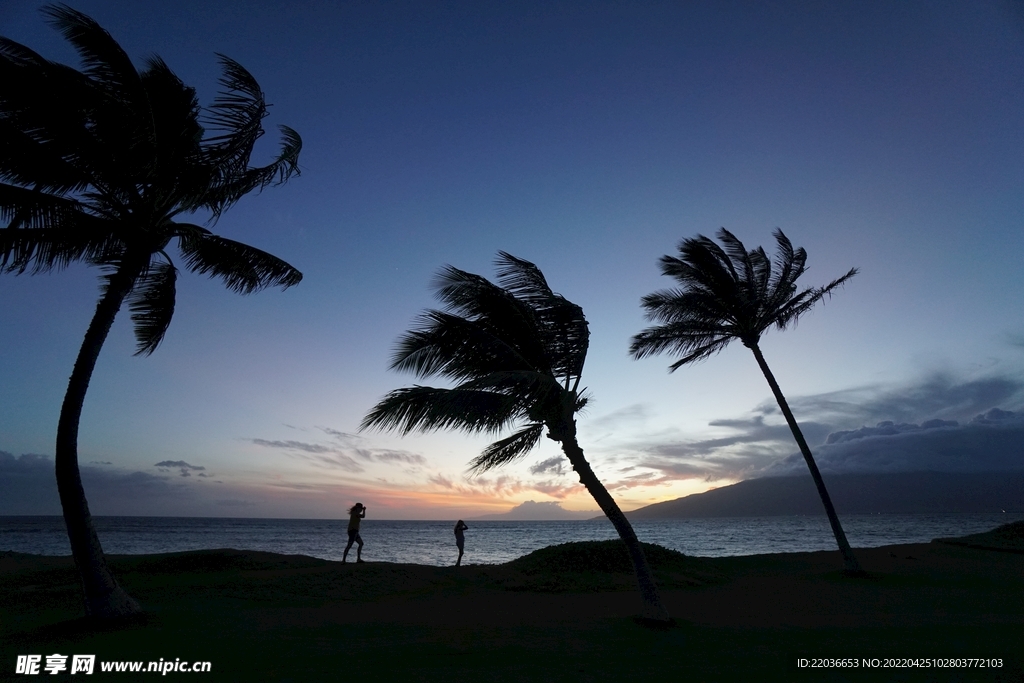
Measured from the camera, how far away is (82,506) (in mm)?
8094

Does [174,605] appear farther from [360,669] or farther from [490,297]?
[490,297]

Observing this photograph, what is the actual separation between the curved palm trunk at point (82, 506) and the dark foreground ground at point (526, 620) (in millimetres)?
390

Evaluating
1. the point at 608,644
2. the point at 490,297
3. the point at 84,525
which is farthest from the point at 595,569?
the point at 84,525

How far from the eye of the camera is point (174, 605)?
11.0 meters

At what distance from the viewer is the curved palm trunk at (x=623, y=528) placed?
9469 mm

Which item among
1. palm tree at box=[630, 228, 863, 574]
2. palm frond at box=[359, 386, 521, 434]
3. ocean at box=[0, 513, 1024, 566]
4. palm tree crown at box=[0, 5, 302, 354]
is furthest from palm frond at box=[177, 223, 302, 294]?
ocean at box=[0, 513, 1024, 566]

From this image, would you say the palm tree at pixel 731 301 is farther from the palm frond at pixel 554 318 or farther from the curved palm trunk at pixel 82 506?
the curved palm trunk at pixel 82 506

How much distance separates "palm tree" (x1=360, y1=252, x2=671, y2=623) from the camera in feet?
30.1

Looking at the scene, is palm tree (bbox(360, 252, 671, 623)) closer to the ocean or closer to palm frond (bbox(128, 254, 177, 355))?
palm frond (bbox(128, 254, 177, 355))

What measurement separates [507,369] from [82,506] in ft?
23.2

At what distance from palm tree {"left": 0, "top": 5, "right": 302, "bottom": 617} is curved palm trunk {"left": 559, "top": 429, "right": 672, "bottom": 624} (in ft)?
25.0

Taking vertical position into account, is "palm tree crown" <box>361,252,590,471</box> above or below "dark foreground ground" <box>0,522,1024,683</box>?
above

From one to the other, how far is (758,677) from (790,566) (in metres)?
15.8

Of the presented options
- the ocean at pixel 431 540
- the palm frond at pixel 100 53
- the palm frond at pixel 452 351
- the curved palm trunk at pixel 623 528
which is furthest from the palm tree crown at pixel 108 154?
the ocean at pixel 431 540
